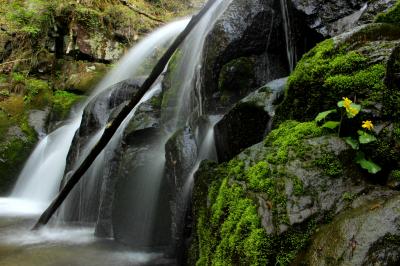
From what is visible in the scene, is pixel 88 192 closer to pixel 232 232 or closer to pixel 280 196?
pixel 232 232

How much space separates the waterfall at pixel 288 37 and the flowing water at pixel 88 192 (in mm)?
1364

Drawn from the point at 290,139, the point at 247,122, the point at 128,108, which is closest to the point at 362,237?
the point at 290,139

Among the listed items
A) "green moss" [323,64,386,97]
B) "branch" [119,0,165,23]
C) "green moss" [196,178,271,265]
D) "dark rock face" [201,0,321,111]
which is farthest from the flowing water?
"branch" [119,0,165,23]

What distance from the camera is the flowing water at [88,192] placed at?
507 cm

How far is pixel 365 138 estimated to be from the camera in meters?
2.69

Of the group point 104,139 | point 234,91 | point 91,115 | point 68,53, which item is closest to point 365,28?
point 234,91

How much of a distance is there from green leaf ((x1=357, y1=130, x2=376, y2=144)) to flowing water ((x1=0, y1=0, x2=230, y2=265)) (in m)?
2.56

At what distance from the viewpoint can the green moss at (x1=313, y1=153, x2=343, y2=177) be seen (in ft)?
8.75

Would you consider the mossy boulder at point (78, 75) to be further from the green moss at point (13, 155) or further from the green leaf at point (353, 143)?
the green leaf at point (353, 143)

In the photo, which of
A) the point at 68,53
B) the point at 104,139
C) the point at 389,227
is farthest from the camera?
the point at 68,53

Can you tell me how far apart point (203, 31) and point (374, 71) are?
481cm

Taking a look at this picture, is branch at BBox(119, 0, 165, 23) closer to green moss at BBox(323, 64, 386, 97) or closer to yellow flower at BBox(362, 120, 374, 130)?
green moss at BBox(323, 64, 386, 97)

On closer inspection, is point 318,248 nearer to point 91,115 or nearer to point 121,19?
point 91,115

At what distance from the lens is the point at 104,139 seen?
538cm
